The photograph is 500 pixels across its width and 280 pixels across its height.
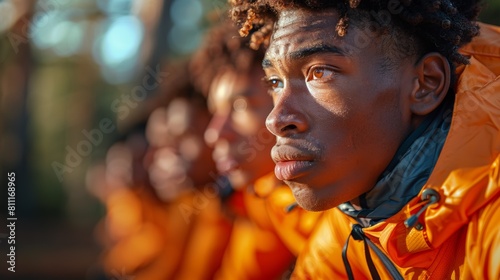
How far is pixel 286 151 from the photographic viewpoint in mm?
2344

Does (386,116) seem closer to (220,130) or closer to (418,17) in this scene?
(418,17)

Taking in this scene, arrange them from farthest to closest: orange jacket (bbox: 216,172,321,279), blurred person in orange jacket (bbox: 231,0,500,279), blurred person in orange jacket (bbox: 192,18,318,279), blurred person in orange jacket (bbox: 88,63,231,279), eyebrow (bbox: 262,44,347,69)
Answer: blurred person in orange jacket (bbox: 88,63,231,279) → blurred person in orange jacket (bbox: 192,18,318,279) → orange jacket (bbox: 216,172,321,279) → eyebrow (bbox: 262,44,347,69) → blurred person in orange jacket (bbox: 231,0,500,279)

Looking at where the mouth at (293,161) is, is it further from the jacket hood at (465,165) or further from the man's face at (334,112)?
the jacket hood at (465,165)

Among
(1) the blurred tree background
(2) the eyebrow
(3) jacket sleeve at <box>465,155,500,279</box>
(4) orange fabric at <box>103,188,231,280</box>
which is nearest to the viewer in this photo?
(3) jacket sleeve at <box>465,155,500,279</box>

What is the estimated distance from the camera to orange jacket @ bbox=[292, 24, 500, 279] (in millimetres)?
2074

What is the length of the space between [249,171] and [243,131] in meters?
0.23

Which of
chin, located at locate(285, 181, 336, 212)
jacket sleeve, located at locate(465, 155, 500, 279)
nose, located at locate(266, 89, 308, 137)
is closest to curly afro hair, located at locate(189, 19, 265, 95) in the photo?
nose, located at locate(266, 89, 308, 137)

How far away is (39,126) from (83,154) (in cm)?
531

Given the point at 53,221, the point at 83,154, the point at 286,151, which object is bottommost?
the point at 286,151

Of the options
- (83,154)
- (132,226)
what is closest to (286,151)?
(132,226)

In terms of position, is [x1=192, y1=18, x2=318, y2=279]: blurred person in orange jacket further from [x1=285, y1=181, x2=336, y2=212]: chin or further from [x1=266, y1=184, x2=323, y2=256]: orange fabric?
[x1=285, y1=181, x2=336, y2=212]: chin

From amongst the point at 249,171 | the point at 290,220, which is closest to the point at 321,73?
the point at 290,220

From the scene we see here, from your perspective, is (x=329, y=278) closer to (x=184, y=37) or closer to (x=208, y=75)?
(x=208, y=75)

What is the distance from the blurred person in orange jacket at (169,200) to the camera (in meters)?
4.70
